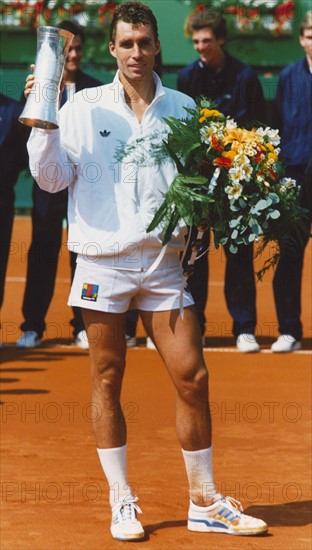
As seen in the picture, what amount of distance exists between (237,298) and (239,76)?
1864mm

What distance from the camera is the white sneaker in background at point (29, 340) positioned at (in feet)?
33.4

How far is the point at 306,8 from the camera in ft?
78.2

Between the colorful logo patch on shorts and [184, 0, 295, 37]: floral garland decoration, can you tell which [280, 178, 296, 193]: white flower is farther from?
[184, 0, 295, 37]: floral garland decoration

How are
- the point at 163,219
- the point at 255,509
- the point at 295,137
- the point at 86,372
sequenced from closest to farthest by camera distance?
the point at 163,219 → the point at 255,509 → the point at 86,372 → the point at 295,137

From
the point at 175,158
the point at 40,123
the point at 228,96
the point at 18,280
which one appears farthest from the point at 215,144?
the point at 18,280

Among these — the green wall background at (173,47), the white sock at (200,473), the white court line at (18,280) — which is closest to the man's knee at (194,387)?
the white sock at (200,473)

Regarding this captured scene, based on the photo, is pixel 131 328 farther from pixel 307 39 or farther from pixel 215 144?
pixel 215 144

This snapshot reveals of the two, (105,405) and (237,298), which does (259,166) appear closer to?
(105,405)

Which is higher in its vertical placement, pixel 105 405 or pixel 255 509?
pixel 105 405

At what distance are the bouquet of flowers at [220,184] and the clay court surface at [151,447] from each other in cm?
141

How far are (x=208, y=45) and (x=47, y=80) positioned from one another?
→ 15.8 feet

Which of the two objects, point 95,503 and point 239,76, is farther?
point 239,76

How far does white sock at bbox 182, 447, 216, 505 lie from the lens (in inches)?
219

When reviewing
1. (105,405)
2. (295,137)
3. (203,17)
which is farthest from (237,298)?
(105,405)
